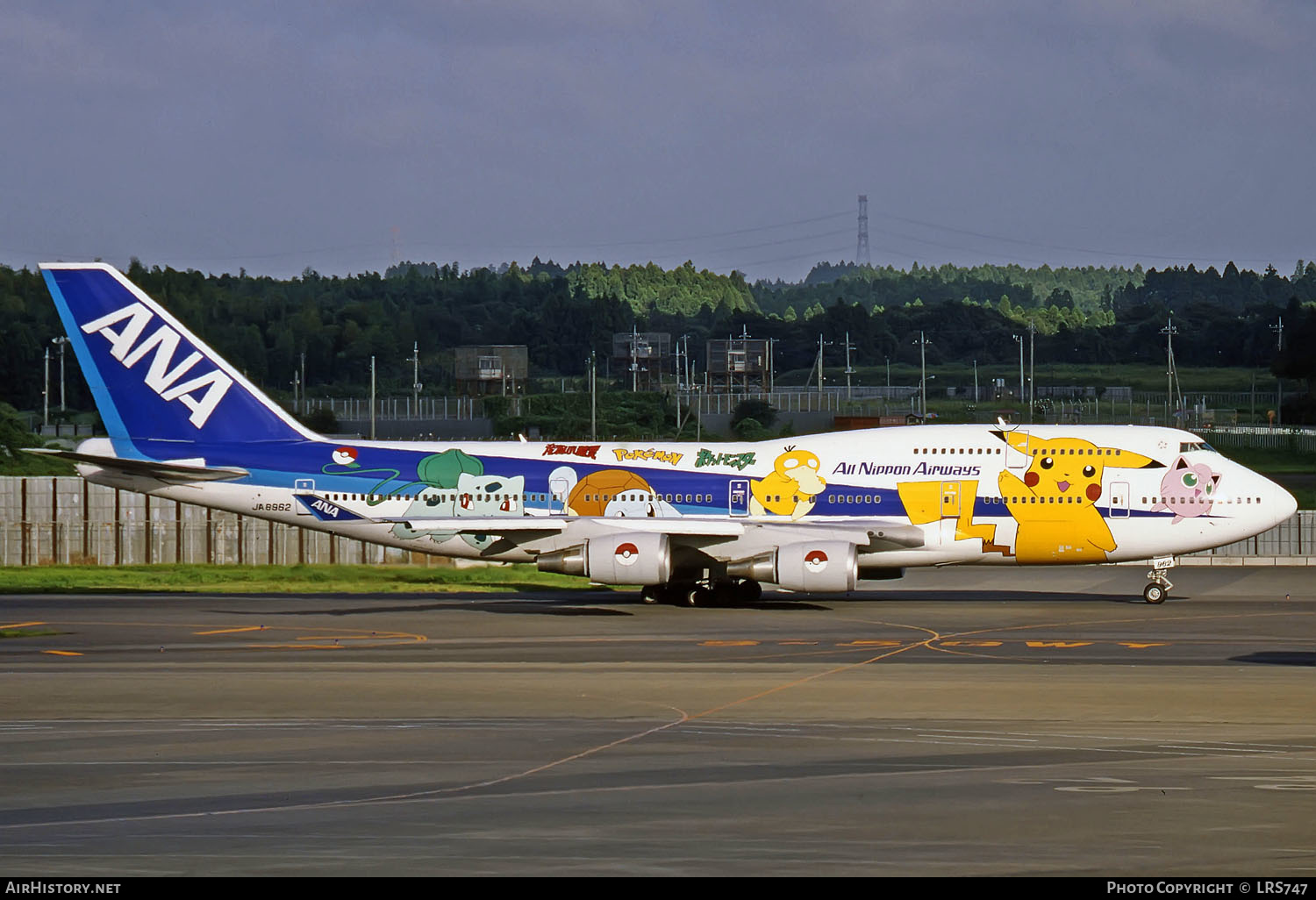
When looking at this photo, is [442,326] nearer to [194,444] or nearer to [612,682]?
[194,444]

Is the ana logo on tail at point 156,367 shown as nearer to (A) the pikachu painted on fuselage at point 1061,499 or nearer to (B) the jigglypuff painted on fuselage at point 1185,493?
(A) the pikachu painted on fuselage at point 1061,499

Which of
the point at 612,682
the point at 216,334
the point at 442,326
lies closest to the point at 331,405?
the point at 216,334

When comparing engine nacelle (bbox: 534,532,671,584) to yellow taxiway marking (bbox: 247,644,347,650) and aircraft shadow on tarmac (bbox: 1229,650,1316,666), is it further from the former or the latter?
aircraft shadow on tarmac (bbox: 1229,650,1316,666)

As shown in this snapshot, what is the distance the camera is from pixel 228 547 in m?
56.6

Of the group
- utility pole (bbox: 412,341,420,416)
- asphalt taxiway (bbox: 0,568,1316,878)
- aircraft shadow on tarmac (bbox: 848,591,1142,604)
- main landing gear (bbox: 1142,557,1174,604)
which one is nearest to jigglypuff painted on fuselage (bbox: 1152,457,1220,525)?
main landing gear (bbox: 1142,557,1174,604)

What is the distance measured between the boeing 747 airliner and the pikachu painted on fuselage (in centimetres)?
5

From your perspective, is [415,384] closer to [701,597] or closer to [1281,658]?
[701,597]

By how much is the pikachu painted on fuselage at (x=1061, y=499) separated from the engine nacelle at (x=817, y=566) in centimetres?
495

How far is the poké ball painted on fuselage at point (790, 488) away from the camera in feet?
135

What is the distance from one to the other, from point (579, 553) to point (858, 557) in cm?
733

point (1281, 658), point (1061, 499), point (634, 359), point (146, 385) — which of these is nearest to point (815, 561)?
point (1061, 499)

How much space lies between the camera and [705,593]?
41.5 meters

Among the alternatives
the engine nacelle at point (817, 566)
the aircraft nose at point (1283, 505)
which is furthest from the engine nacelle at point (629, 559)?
the aircraft nose at point (1283, 505)

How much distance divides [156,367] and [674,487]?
14641mm
